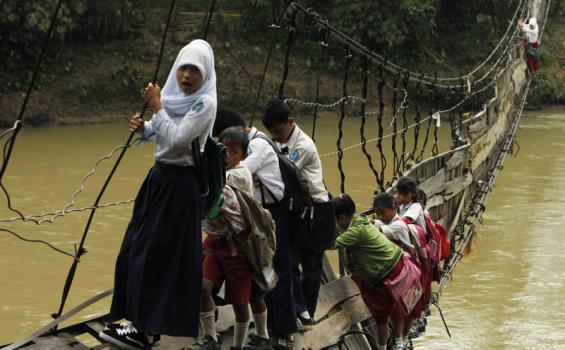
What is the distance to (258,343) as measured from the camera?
132 inches

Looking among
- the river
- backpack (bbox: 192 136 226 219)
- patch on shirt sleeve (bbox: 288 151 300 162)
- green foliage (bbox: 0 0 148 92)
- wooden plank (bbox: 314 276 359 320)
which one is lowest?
the river

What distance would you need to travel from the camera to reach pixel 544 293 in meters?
8.98

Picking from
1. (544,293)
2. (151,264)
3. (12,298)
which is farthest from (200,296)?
(544,293)

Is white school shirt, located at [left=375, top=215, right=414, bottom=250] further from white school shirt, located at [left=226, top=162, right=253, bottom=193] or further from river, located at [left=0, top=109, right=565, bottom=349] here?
river, located at [left=0, top=109, right=565, bottom=349]

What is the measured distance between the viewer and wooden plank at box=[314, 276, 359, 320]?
4.03 metres

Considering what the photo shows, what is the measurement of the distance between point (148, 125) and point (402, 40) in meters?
12.1

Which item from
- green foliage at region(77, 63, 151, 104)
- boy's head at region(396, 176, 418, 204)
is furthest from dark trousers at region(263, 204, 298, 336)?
green foliage at region(77, 63, 151, 104)

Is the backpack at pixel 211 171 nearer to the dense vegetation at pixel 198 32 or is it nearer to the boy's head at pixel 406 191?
the boy's head at pixel 406 191

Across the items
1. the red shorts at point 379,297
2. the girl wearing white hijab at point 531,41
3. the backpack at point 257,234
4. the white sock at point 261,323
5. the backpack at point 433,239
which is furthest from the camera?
the girl wearing white hijab at point 531,41

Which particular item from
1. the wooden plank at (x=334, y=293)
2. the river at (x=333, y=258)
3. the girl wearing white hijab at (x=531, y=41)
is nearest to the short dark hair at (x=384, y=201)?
the wooden plank at (x=334, y=293)

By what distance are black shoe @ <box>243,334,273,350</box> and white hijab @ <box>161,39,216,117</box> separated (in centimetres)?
80

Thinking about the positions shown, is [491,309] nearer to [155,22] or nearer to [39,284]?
[39,284]

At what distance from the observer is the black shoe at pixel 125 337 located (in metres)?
2.99

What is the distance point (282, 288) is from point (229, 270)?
0.33 metres
